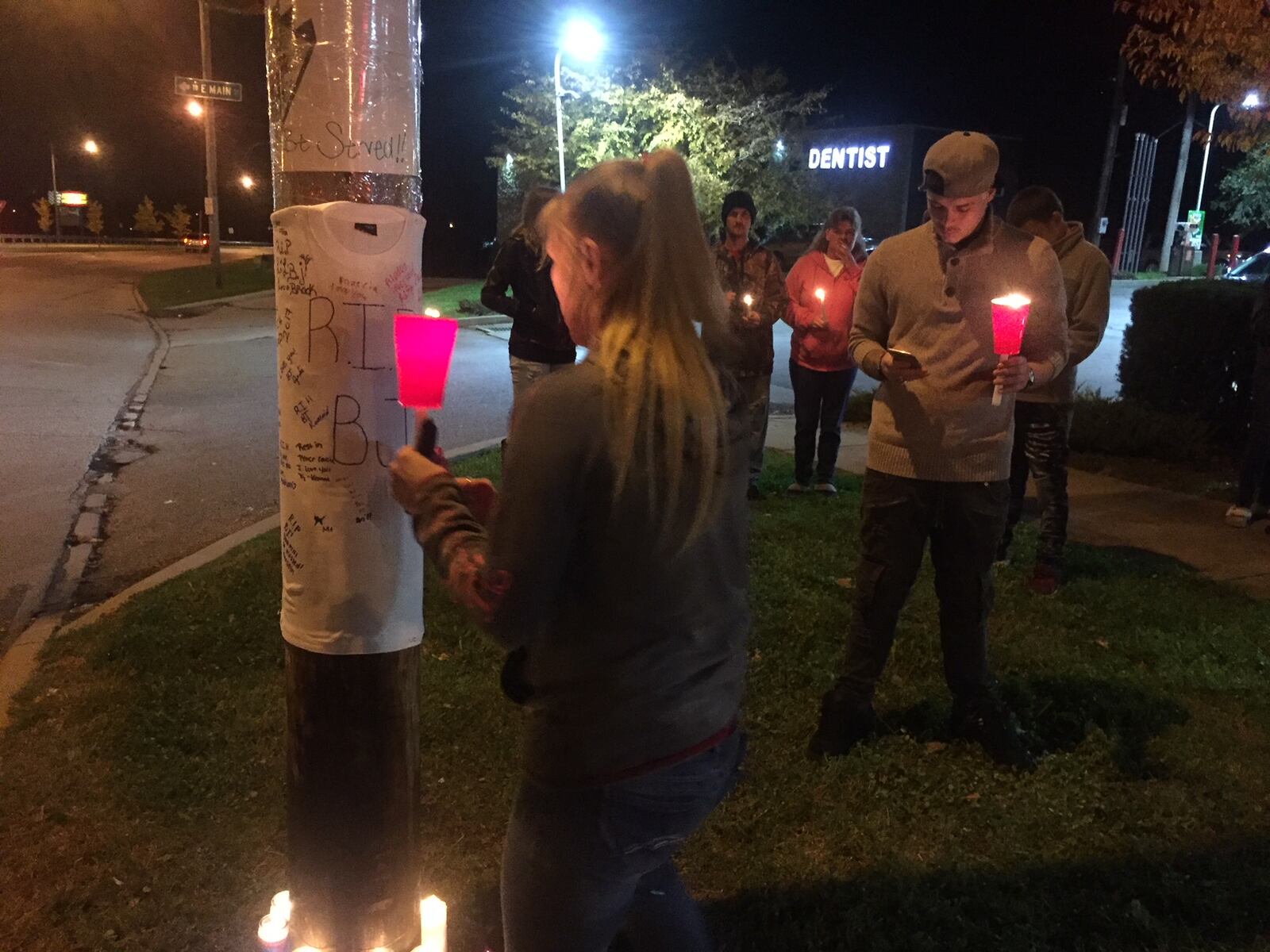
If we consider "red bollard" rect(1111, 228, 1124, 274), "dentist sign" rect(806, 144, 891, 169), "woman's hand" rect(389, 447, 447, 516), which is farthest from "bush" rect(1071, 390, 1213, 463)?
"dentist sign" rect(806, 144, 891, 169)

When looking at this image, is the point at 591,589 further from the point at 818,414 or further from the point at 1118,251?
the point at 1118,251

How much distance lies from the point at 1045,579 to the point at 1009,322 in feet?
8.55

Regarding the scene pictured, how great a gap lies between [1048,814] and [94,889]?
304cm

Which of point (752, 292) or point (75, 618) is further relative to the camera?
point (752, 292)

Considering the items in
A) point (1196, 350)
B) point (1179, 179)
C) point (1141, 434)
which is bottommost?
point (1141, 434)

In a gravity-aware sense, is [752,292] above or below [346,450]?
above

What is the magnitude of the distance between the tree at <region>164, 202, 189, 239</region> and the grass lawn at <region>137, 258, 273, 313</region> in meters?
47.9

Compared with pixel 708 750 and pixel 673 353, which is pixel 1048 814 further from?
pixel 673 353

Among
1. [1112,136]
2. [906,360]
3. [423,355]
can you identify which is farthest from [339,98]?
[1112,136]

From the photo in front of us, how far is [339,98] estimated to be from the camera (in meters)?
2.05

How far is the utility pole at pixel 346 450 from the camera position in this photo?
6.77ft

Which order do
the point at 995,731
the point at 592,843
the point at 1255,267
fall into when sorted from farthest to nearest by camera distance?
1. the point at 1255,267
2. the point at 995,731
3. the point at 592,843

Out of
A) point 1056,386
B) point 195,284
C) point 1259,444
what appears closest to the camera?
point 1056,386

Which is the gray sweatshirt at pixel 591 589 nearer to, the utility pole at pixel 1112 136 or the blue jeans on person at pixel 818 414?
the blue jeans on person at pixel 818 414
